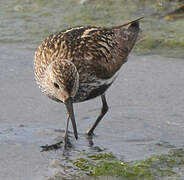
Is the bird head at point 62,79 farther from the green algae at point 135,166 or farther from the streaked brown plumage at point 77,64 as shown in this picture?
the green algae at point 135,166

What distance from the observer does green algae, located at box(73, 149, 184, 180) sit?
4.80 meters

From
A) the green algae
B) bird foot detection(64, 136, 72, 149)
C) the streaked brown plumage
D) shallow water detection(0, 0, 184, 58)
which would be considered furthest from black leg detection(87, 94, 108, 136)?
shallow water detection(0, 0, 184, 58)

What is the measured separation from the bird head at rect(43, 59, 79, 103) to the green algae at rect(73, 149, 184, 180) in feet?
2.01

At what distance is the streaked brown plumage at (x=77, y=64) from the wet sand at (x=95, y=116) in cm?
29

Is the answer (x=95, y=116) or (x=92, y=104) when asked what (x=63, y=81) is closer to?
(x=95, y=116)

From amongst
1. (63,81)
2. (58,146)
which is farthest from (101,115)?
(63,81)

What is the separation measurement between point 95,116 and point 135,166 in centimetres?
136

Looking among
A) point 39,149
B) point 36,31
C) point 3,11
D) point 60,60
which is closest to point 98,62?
point 60,60

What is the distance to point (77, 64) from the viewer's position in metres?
5.47

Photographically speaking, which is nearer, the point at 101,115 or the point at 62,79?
the point at 62,79

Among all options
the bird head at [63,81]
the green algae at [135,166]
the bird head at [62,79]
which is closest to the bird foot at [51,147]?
the bird head at [63,81]

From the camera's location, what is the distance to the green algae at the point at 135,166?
480 centimetres

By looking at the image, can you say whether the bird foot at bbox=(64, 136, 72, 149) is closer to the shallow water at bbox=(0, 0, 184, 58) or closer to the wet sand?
the wet sand

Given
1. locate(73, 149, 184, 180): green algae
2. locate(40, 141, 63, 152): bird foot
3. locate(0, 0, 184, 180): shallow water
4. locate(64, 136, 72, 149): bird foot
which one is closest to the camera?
locate(73, 149, 184, 180): green algae
